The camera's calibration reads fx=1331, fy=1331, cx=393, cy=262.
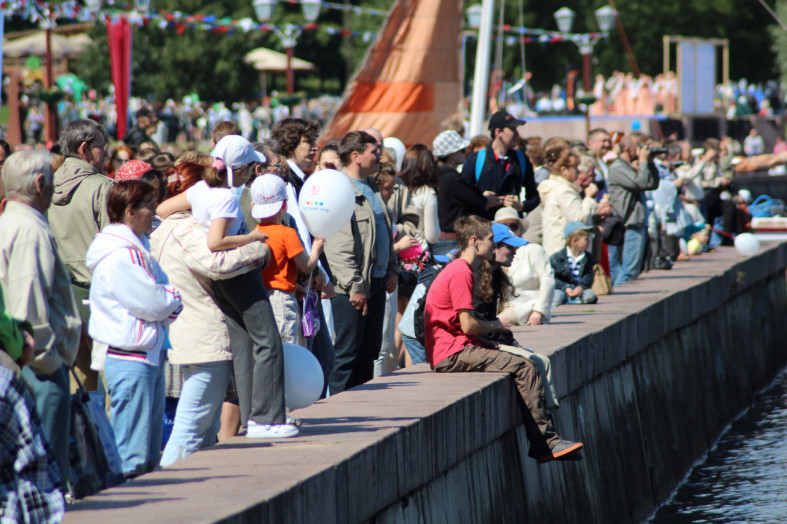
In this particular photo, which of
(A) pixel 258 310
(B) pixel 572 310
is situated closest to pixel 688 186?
(B) pixel 572 310

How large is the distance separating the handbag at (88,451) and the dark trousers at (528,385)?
283 centimetres

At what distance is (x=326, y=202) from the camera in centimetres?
698

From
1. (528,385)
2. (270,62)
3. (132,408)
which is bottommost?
(528,385)

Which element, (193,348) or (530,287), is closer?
(193,348)

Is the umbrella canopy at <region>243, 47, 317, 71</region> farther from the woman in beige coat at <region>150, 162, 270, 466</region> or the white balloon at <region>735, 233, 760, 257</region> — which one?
the woman in beige coat at <region>150, 162, 270, 466</region>

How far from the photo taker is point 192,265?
5.65 meters

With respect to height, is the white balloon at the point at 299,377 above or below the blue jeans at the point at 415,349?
above

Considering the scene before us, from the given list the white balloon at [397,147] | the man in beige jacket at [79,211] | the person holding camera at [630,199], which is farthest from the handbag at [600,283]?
the man in beige jacket at [79,211]

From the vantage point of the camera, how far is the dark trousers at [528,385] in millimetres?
7059

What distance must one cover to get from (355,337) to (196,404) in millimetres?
1952

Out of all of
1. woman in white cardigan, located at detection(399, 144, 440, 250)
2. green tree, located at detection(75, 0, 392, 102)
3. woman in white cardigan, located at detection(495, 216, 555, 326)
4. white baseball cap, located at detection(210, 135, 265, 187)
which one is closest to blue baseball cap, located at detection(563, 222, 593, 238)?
woman in white cardigan, located at detection(495, 216, 555, 326)

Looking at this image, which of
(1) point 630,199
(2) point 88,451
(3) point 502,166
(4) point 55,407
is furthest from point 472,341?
(1) point 630,199

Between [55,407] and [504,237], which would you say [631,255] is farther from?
[55,407]

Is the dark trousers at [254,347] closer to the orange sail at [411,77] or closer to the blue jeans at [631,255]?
the blue jeans at [631,255]
